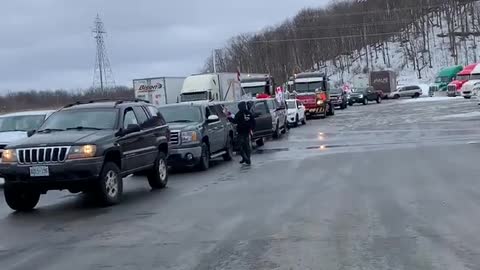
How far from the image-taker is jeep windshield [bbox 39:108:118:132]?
42.1ft

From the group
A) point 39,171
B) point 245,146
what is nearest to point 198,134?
point 245,146

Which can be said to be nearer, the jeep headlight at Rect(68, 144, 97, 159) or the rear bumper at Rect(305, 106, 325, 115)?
the jeep headlight at Rect(68, 144, 97, 159)

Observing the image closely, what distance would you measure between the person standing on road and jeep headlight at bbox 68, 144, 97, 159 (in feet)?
25.3

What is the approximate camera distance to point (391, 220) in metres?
9.50

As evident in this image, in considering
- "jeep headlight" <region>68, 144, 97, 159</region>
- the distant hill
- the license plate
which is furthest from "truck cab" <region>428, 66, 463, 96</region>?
the license plate

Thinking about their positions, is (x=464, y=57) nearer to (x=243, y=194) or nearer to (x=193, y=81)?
(x=193, y=81)

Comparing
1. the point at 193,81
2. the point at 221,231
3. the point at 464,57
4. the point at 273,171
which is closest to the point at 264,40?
the point at 464,57

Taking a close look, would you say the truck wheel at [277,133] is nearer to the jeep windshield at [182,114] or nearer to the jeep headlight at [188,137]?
the jeep windshield at [182,114]

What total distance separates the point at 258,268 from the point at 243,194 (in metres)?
5.83

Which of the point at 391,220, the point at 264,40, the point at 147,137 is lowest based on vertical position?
the point at 391,220

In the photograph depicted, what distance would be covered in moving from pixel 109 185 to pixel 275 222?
3.75m

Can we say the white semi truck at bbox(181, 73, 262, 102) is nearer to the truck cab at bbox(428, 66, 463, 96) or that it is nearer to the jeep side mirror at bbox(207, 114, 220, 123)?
the jeep side mirror at bbox(207, 114, 220, 123)

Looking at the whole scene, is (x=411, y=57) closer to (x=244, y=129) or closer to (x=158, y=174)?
(x=244, y=129)

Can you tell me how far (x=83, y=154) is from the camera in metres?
11.6
